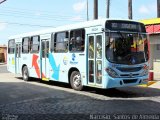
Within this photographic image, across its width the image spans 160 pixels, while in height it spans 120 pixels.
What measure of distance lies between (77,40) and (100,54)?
2012 mm

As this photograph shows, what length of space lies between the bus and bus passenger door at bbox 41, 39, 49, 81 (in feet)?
1.27

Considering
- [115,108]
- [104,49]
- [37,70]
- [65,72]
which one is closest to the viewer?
[115,108]

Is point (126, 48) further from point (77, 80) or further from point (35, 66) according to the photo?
point (35, 66)

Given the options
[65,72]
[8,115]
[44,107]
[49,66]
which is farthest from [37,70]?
[8,115]

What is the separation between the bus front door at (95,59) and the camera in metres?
14.8

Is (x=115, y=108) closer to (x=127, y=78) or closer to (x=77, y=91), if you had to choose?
(x=127, y=78)

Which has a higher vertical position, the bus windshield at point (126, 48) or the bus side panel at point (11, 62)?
the bus windshield at point (126, 48)

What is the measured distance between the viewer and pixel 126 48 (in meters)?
14.8

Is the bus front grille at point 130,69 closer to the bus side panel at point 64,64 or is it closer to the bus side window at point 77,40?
the bus side panel at point 64,64

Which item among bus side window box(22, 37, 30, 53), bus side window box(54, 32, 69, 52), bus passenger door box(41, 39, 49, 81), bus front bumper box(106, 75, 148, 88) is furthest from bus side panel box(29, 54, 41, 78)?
bus front bumper box(106, 75, 148, 88)

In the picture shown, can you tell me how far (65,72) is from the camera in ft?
57.4

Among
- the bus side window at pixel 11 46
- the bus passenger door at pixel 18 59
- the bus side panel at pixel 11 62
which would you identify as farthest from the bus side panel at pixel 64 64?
the bus side window at pixel 11 46

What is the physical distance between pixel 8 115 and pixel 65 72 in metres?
7.20

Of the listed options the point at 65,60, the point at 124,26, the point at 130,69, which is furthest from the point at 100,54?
the point at 65,60
